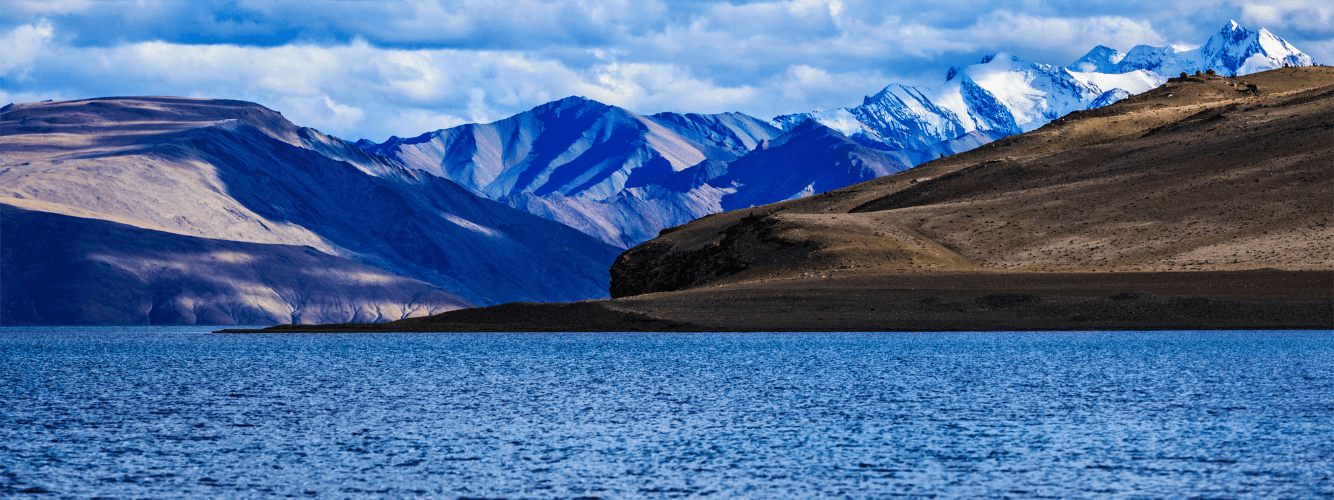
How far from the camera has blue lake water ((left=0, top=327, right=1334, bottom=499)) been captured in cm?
3225

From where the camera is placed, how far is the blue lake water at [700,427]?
32.2 meters

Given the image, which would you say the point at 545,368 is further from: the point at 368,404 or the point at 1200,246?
the point at 1200,246

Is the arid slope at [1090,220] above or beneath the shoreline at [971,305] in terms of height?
above

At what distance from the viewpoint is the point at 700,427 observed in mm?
43688

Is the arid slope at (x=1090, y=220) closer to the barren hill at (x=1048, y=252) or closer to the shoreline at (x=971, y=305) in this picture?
the barren hill at (x=1048, y=252)

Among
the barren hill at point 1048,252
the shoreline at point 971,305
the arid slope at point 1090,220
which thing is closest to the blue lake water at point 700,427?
the shoreline at point 971,305

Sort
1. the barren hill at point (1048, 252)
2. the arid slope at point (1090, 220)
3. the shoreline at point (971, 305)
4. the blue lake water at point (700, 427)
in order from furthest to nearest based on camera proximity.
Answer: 1. the arid slope at point (1090, 220)
2. the barren hill at point (1048, 252)
3. the shoreline at point (971, 305)
4. the blue lake water at point (700, 427)

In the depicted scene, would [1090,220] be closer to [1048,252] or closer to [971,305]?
[1048,252]

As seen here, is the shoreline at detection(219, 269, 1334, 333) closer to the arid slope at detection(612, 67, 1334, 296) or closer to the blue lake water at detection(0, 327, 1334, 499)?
the arid slope at detection(612, 67, 1334, 296)

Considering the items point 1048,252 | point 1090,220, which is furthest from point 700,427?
point 1090,220

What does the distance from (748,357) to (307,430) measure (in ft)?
136

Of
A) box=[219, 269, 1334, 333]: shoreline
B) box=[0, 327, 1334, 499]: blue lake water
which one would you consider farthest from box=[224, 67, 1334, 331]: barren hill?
box=[0, 327, 1334, 499]: blue lake water

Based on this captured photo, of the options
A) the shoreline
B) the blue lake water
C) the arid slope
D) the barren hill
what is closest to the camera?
the blue lake water

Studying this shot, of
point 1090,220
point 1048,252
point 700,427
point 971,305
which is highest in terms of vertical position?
point 1090,220
